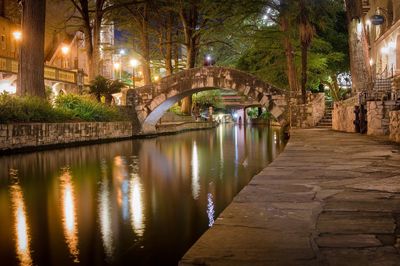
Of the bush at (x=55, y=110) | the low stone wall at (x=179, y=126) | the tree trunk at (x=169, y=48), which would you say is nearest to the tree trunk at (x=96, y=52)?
the bush at (x=55, y=110)

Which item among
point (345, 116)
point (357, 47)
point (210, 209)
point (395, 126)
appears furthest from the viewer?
point (357, 47)

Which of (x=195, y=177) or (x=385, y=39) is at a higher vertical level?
(x=385, y=39)

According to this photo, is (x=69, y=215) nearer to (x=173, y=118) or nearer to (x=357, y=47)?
(x=357, y=47)

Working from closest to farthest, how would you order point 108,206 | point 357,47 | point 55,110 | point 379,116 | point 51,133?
point 108,206 → point 379,116 → point 51,133 → point 55,110 → point 357,47

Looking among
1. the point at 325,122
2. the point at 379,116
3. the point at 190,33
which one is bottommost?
the point at 325,122

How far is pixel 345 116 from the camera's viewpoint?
22.0 metres

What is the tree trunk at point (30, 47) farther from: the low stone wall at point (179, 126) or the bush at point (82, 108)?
the low stone wall at point (179, 126)

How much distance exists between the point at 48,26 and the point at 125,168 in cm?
3071

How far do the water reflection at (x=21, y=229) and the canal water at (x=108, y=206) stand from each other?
0.01 meters

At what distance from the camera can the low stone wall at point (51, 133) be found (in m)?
16.7

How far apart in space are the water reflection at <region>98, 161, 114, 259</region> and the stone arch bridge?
18.3 m

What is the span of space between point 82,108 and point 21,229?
1742 centimetres

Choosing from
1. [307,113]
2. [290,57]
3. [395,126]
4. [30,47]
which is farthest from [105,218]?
[290,57]

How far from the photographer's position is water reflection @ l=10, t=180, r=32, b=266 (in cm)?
544
